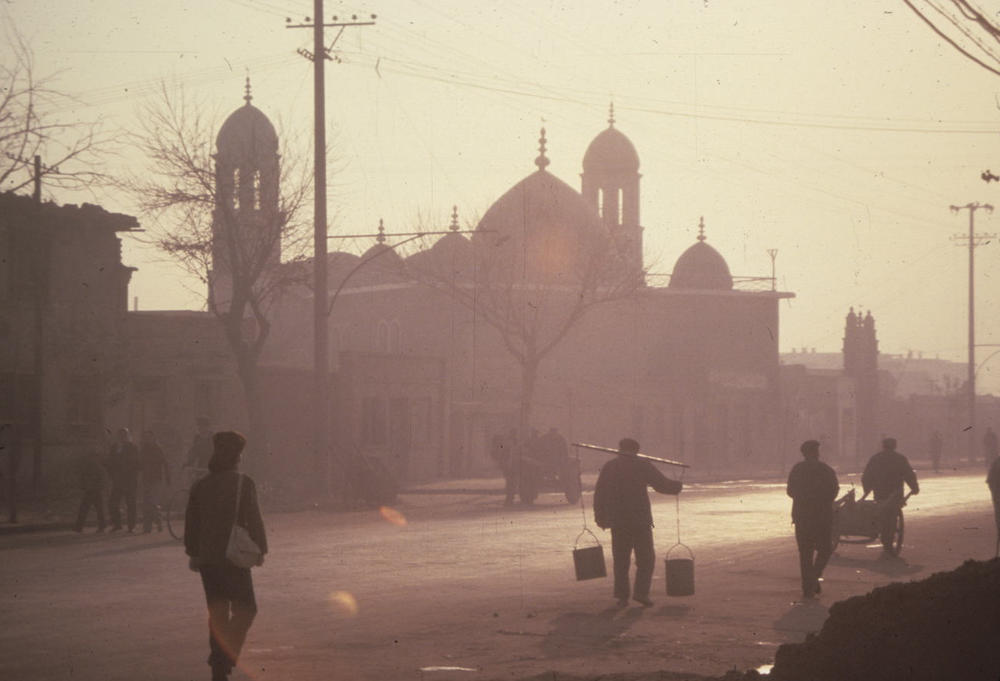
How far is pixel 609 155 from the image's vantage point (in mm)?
88562

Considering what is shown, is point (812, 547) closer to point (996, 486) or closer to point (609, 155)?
point (996, 486)

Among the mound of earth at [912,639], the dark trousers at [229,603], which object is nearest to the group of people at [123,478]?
the dark trousers at [229,603]

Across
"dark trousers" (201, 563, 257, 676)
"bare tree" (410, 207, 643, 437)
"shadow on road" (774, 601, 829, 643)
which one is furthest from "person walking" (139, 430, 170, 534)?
"bare tree" (410, 207, 643, 437)

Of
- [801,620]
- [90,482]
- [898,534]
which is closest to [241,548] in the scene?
[801,620]

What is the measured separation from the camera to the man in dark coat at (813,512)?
56.5 ft

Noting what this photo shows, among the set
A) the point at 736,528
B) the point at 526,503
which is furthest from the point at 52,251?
the point at 736,528

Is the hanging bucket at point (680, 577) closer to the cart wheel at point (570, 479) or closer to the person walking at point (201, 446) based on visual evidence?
the person walking at point (201, 446)

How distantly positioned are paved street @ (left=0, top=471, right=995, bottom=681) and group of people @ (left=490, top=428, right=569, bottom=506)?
27.1ft

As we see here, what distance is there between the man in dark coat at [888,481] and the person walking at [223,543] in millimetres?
13567

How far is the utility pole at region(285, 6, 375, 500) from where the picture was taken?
33.6 metres

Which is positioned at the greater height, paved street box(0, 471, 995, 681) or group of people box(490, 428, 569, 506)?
group of people box(490, 428, 569, 506)

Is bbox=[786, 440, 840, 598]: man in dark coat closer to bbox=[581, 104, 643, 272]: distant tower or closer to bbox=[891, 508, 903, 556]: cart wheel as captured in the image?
bbox=[891, 508, 903, 556]: cart wheel

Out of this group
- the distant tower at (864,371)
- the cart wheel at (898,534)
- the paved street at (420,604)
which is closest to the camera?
the paved street at (420,604)

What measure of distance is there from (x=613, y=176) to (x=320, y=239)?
56410 mm
